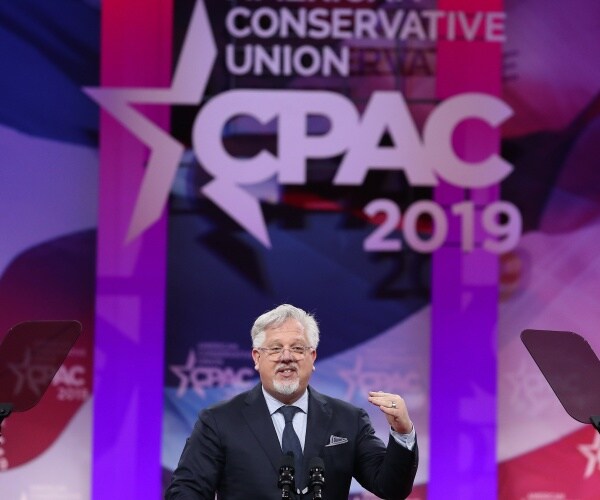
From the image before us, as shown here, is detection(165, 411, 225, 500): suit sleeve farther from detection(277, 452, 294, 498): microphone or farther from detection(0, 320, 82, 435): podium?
detection(0, 320, 82, 435): podium

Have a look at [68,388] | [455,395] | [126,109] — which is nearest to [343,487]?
[455,395]

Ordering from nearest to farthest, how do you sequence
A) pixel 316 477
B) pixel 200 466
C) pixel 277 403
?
pixel 316 477, pixel 200 466, pixel 277 403

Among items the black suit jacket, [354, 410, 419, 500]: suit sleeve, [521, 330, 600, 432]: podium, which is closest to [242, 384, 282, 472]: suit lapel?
the black suit jacket

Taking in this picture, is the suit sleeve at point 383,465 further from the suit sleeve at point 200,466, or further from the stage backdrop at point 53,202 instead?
the stage backdrop at point 53,202

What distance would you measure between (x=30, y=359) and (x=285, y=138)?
2547mm

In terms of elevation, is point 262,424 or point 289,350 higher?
point 289,350

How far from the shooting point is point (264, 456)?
11.4 ft

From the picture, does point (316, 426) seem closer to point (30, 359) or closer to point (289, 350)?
point (289, 350)

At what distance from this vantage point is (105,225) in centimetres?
529

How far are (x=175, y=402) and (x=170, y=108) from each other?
5.24ft

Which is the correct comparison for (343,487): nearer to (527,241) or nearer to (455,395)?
(455,395)

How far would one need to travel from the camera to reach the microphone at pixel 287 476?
2933 mm

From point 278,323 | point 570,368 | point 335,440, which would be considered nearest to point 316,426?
point 335,440

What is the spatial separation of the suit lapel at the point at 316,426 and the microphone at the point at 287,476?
447 mm
